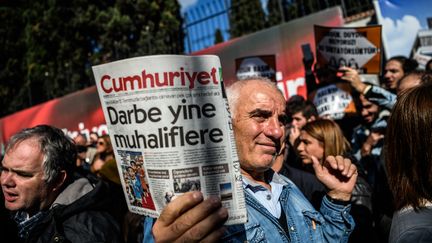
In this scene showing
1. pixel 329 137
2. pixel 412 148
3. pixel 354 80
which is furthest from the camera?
pixel 354 80

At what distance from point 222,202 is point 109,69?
18.7 inches

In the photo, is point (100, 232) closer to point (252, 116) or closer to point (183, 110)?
point (252, 116)

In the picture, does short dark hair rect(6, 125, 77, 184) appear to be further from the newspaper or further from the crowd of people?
the newspaper

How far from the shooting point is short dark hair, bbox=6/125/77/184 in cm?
217

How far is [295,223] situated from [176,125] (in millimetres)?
988

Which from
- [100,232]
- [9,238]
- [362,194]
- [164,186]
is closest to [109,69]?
[164,186]

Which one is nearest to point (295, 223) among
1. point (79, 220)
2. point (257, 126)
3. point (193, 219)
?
point (257, 126)

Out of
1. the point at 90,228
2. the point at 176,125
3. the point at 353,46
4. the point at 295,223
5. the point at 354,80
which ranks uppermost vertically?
the point at 176,125

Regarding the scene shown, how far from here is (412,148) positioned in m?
1.57

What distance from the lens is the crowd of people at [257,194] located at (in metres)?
1.41

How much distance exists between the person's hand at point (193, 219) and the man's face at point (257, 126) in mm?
832

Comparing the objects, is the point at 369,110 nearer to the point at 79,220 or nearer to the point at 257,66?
the point at 257,66

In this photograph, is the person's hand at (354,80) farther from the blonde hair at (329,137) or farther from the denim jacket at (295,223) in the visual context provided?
the denim jacket at (295,223)

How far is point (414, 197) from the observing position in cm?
154
